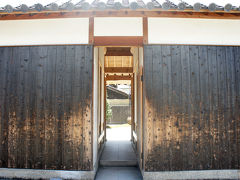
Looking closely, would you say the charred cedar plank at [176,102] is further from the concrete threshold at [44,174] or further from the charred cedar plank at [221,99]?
the concrete threshold at [44,174]

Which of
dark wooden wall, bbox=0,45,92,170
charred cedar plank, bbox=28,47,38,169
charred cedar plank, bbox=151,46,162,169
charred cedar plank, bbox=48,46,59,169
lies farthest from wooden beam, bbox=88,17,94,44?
charred cedar plank, bbox=151,46,162,169

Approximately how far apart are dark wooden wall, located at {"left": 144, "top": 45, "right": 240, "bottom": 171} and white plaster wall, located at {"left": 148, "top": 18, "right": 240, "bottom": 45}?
19 cm

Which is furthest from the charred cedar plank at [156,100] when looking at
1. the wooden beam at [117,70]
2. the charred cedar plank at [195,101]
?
the wooden beam at [117,70]

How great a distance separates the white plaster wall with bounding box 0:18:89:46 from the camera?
12.5 feet

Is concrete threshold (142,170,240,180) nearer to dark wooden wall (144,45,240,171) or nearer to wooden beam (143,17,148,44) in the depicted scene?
dark wooden wall (144,45,240,171)

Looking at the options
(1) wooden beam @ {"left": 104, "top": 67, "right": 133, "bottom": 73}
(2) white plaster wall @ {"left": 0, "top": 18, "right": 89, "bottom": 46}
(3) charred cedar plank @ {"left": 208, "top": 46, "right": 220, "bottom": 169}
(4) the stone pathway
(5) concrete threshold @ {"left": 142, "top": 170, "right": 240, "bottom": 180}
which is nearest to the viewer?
(5) concrete threshold @ {"left": 142, "top": 170, "right": 240, "bottom": 180}

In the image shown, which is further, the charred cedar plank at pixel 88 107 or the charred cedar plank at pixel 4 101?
the charred cedar plank at pixel 4 101

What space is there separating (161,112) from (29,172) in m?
3.21

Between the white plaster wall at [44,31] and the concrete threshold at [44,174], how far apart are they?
2.87 meters

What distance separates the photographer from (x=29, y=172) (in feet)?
12.2

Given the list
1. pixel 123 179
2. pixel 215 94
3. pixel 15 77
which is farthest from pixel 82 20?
pixel 123 179

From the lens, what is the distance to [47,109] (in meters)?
3.75

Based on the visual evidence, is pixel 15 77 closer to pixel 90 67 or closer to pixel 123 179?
pixel 90 67

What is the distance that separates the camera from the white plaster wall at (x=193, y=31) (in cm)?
381
